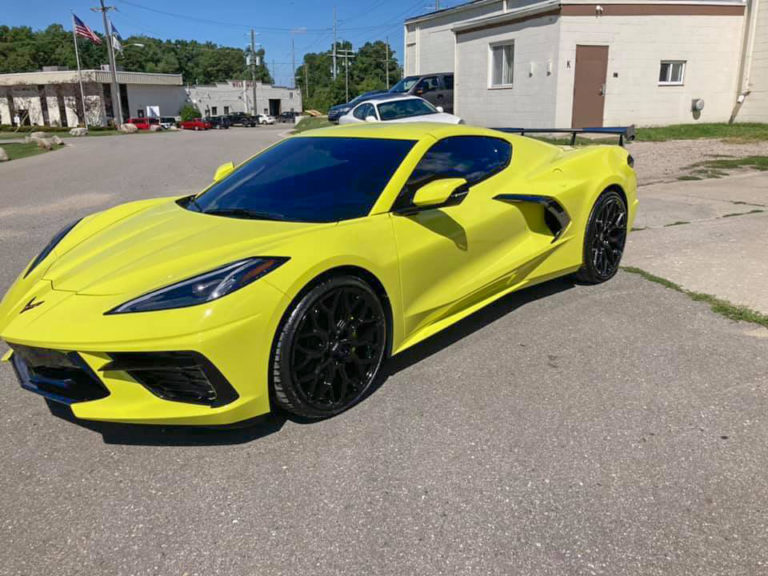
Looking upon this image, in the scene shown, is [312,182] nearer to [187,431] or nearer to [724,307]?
[187,431]

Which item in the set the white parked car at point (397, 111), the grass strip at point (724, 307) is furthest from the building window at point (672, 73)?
the grass strip at point (724, 307)

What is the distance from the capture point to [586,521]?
232 cm

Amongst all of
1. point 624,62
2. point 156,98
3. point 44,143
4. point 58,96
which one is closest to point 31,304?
point 624,62

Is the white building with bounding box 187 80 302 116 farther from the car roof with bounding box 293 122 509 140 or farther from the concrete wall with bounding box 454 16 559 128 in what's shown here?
the car roof with bounding box 293 122 509 140

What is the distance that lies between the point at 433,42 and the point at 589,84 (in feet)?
37.2

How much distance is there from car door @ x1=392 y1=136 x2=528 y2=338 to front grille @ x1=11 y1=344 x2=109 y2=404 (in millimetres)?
1580

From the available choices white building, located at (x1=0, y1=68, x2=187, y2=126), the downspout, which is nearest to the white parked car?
the downspout

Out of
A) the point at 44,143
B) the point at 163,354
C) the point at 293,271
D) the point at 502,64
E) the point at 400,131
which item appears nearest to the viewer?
the point at 163,354

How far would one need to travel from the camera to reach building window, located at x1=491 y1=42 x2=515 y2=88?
21084 millimetres

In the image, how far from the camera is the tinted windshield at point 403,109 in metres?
16.5

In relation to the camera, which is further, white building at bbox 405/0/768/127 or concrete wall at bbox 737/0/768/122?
concrete wall at bbox 737/0/768/122

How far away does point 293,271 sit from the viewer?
279 centimetres

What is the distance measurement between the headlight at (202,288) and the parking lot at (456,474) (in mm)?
711

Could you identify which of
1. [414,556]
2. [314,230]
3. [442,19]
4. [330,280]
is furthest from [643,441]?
[442,19]
